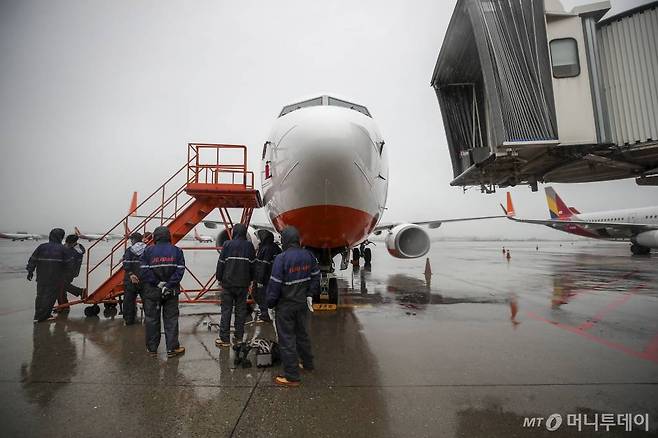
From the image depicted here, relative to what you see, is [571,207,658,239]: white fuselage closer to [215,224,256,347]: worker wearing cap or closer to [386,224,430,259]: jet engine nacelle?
[386,224,430,259]: jet engine nacelle

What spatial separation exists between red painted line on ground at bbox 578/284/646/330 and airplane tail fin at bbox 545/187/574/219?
2381cm

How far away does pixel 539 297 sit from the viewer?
8.47 meters

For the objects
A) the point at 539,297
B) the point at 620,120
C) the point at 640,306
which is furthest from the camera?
the point at 539,297

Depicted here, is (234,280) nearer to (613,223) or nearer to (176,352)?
(176,352)

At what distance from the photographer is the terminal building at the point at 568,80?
405cm

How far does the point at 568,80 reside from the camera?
14.0 feet

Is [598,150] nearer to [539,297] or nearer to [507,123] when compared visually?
[507,123]

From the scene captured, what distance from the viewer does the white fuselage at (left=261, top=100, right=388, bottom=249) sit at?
178 inches

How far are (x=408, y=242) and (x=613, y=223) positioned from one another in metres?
19.4

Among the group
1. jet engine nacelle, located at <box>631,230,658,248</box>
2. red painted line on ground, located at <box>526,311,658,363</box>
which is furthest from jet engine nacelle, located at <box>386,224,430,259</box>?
jet engine nacelle, located at <box>631,230,658,248</box>

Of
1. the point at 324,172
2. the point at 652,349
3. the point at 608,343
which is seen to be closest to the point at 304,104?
the point at 324,172

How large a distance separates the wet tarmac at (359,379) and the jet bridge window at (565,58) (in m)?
3.66

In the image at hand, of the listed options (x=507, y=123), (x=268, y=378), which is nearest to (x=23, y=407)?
(x=268, y=378)

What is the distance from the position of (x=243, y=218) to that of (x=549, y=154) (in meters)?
6.87
